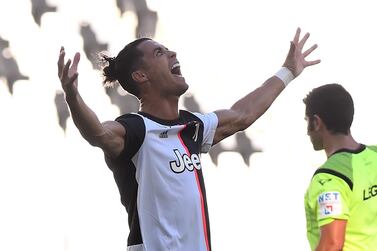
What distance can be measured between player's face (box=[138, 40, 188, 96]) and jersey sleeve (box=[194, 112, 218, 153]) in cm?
25

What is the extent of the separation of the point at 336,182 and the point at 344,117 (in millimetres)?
406

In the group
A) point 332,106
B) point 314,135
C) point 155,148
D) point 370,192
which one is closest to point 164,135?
point 155,148

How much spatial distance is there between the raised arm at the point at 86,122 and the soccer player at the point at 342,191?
977 mm

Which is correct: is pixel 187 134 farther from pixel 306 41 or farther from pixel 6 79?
pixel 6 79

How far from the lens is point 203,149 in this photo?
739cm

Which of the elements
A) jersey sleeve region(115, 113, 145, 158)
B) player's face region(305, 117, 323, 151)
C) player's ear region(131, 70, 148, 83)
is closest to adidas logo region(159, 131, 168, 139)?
jersey sleeve region(115, 113, 145, 158)

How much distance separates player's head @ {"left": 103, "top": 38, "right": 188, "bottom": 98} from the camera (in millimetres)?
7219

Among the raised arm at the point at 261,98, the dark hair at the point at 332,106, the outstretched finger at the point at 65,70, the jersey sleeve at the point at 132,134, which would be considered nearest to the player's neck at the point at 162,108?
the jersey sleeve at the point at 132,134

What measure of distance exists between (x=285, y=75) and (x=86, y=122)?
5.27 feet

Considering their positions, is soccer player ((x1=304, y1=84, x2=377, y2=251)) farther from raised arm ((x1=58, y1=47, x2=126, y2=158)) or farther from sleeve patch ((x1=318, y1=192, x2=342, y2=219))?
raised arm ((x1=58, y1=47, x2=126, y2=158))

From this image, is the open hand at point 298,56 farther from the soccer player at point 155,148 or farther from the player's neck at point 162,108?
the player's neck at point 162,108

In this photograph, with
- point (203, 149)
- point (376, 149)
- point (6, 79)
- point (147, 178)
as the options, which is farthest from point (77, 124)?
point (6, 79)

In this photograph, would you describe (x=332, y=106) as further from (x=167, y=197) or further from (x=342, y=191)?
(x=167, y=197)

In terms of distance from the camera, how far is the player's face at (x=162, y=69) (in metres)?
7.20
